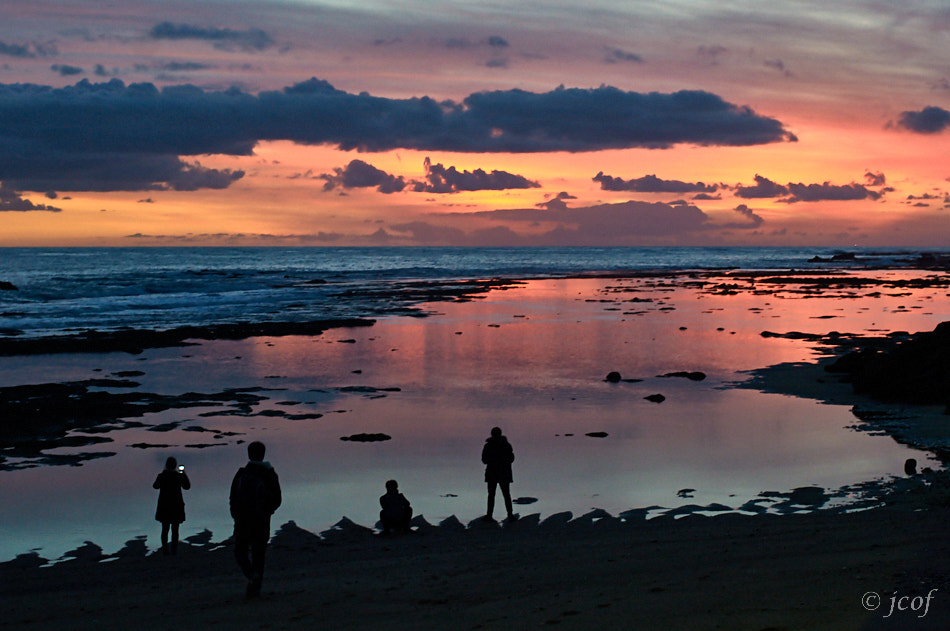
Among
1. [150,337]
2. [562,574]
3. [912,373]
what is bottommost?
[562,574]

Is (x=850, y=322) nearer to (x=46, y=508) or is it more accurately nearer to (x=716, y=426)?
(x=716, y=426)

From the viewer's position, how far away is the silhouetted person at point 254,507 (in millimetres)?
9219

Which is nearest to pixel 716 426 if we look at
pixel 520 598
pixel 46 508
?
pixel 520 598

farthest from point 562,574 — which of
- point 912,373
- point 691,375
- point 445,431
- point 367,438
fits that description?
point 691,375

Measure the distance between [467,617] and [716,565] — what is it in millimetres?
3225

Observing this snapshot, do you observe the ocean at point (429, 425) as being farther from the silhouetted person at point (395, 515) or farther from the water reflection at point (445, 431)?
the silhouetted person at point (395, 515)

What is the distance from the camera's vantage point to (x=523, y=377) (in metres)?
27.0

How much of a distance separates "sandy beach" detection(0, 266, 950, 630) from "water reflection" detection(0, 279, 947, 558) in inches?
34.5

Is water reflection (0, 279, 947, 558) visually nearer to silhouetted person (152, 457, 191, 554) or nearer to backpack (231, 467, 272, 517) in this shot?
silhouetted person (152, 457, 191, 554)

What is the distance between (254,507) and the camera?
9.23m

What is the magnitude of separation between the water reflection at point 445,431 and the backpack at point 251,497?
12.6ft

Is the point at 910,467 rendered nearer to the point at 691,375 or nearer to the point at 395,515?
the point at 395,515

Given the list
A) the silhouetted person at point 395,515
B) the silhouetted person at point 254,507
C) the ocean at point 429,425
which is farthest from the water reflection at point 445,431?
the silhouetted person at point 254,507

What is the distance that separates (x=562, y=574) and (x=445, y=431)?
380 inches
